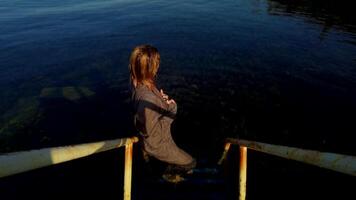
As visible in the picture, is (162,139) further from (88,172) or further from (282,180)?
(282,180)

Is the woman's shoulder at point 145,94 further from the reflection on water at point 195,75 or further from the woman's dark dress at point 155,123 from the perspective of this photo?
the reflection on water at point 195,75

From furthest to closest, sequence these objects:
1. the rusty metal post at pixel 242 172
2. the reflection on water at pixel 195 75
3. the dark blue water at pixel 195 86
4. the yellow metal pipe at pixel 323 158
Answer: the reflection on water at pixel 195 75, the dark blue water at pixel 195 86, the rusty metal post at pixel 242 172, the yellow metal pipe at pixel 323 158

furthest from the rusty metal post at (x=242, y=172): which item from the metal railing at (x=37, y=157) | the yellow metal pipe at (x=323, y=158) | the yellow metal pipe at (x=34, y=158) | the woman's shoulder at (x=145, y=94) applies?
the yellow metal pipe at (x=34, y=158)

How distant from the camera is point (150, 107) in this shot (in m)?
4.41

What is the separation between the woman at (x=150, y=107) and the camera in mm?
4387

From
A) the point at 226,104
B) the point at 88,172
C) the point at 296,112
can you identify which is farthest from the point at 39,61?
the point at 296,112

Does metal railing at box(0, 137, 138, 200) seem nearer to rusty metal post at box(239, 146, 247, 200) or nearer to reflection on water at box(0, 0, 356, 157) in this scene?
rusty metal post at box(239, 146, 247, 200)

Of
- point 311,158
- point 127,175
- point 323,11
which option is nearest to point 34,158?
point 127,175

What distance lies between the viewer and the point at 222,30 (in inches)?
742

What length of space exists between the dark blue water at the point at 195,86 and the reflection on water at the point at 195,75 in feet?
0.16

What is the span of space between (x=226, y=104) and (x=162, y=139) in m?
5.81

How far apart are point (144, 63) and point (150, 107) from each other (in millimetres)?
730

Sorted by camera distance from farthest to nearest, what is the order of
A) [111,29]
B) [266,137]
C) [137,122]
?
[111,29] → [266,137] → [137,122]

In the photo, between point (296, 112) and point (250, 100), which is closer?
point (296, 112)
